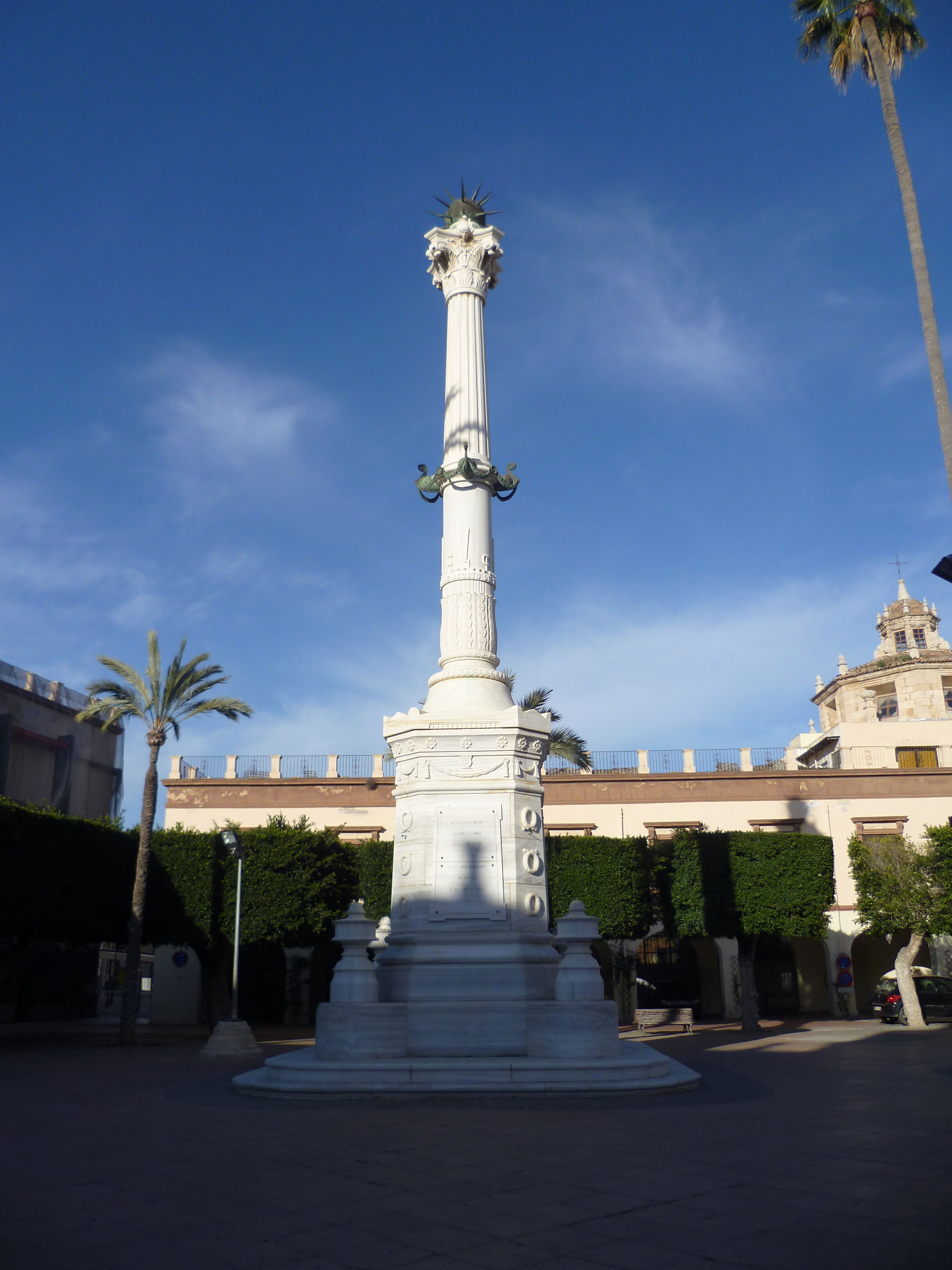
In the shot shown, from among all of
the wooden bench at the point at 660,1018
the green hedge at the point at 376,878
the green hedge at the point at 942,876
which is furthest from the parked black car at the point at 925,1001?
the green hedge at the point at 376,878

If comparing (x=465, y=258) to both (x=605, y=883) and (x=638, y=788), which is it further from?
(x=638, y=788)

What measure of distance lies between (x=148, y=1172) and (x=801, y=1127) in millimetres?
6373

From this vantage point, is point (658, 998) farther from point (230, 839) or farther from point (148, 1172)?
point (148, 1172)

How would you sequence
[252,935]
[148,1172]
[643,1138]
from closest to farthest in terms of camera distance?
[148,1172]
[643,1138]
[252,935]

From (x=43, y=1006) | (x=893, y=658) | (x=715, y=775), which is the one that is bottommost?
(x=43, y=1006)

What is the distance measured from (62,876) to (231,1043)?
730cm

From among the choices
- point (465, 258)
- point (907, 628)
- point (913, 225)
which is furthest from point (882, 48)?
point (907, 628)

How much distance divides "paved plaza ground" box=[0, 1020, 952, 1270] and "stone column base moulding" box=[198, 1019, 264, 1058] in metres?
7.81

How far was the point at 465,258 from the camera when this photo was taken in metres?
18.9

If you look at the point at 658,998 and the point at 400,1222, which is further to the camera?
the point at 658,998

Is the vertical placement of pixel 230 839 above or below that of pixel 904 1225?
above

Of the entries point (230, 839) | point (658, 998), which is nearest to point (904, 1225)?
point (230, 839)

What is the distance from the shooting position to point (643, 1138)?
9.40 m

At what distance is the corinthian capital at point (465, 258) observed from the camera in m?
18.8
